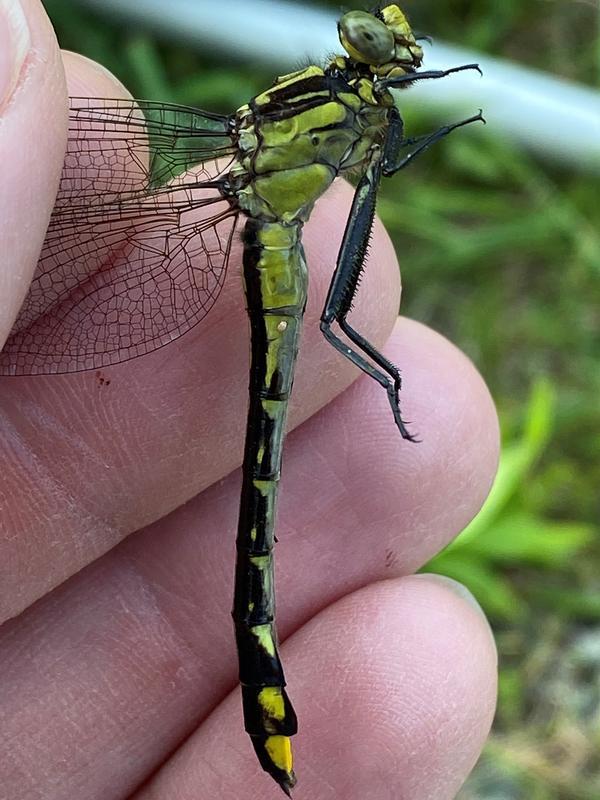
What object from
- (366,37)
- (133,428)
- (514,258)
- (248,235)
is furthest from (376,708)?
(514,258)

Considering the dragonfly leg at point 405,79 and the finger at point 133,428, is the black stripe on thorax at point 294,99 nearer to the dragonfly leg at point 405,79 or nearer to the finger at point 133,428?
the dragonfly leg at point 405,79

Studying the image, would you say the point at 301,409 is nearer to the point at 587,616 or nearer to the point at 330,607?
the point at 330,607

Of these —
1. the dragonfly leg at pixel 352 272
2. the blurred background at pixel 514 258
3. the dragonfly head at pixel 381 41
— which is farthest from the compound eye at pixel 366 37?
the blurred background at pixel 514 258

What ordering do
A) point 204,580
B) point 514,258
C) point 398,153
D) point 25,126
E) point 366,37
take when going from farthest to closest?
point 514,258 < point 204,580 < point 398,153 < point 366,37 < point 25,126

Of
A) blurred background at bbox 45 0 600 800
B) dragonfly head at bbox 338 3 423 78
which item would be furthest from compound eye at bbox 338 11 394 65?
blurred background at bbox 45 0 600 800

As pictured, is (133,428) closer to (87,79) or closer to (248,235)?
(248,235)

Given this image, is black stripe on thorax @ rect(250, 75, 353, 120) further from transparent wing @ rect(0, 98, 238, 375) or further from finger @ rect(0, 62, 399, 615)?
finger @ rect(0, 62, 399, 615)

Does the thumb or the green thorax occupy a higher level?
the thumb
